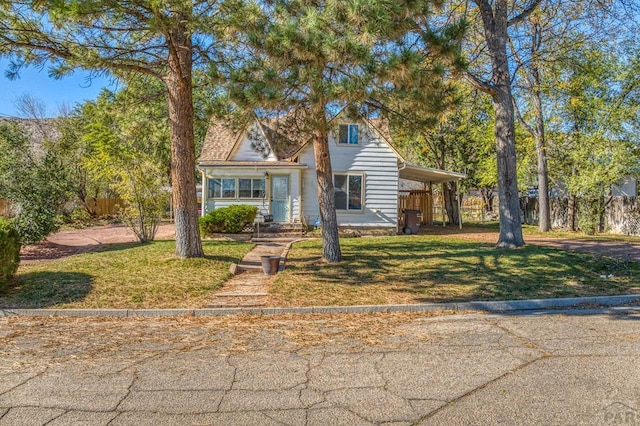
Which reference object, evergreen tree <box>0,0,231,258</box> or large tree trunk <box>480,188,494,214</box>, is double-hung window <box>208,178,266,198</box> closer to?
evergreen tree <box>0,0,231,258</box>

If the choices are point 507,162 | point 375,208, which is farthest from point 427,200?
point 507,162

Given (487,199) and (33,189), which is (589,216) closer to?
(487,199)

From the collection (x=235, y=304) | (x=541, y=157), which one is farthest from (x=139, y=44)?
(x=541, y=157)

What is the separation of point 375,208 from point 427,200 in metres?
5.80

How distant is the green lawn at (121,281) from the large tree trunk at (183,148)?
0.63m

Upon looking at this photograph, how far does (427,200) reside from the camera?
22203 millimetres

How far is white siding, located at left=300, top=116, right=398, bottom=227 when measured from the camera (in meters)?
17.2

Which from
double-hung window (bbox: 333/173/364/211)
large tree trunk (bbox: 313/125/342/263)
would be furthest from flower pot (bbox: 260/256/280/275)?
double-hung window (bbox: 333/173/364/211)

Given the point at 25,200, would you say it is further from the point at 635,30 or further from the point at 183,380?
the point at 635,30

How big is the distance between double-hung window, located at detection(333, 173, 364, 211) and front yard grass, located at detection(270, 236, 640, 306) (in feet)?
18.2

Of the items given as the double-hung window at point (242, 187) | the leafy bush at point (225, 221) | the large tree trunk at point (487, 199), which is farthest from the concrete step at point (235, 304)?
the large tree trunk at point (487, 199)

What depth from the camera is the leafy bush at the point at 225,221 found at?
14.9m

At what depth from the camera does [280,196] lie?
56.9ft

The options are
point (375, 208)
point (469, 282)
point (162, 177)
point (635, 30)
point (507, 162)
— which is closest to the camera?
point (469, 282)
